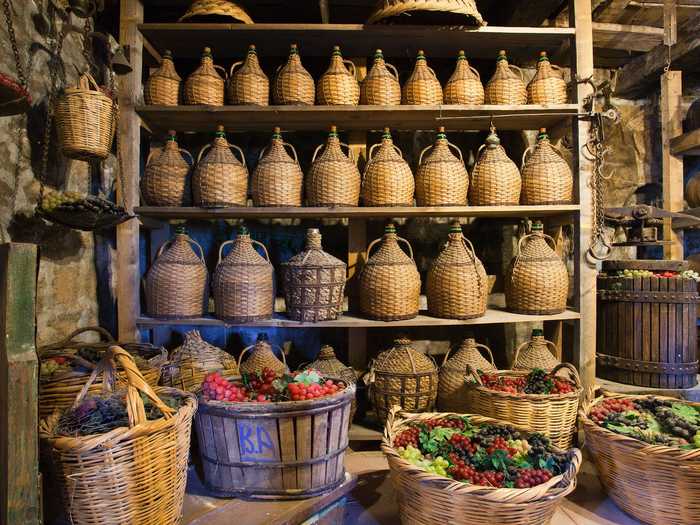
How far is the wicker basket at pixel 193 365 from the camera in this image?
2.61 metres

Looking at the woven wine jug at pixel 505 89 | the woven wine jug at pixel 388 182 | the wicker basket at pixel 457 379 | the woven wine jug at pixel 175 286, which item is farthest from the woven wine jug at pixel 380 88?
the wicker basket at pixel 457 379

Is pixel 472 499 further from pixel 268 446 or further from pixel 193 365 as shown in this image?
pixel 193 365

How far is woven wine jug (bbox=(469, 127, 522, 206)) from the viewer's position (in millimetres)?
2998

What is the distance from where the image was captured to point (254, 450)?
197 centimetres

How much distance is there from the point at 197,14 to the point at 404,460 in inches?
106

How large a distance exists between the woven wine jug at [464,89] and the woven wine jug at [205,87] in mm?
1473

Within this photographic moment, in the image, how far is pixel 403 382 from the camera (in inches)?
112

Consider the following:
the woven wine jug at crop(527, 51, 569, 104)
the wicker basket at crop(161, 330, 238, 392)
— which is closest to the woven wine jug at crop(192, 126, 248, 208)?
the wicker basket at crop(161, 330, 238, 392)

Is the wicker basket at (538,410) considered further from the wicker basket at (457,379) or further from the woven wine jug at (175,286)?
the woven wine jug at (175,286)

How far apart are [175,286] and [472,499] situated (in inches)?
78.7

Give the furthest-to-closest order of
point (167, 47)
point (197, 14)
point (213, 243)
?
point (213, 243)
point (167, 47)
point (197, 14)

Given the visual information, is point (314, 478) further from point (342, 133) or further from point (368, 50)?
point (368, 50)

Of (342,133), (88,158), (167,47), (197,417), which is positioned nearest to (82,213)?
(88,158)

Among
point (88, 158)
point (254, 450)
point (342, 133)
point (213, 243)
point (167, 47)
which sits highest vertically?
point (167, 47)
